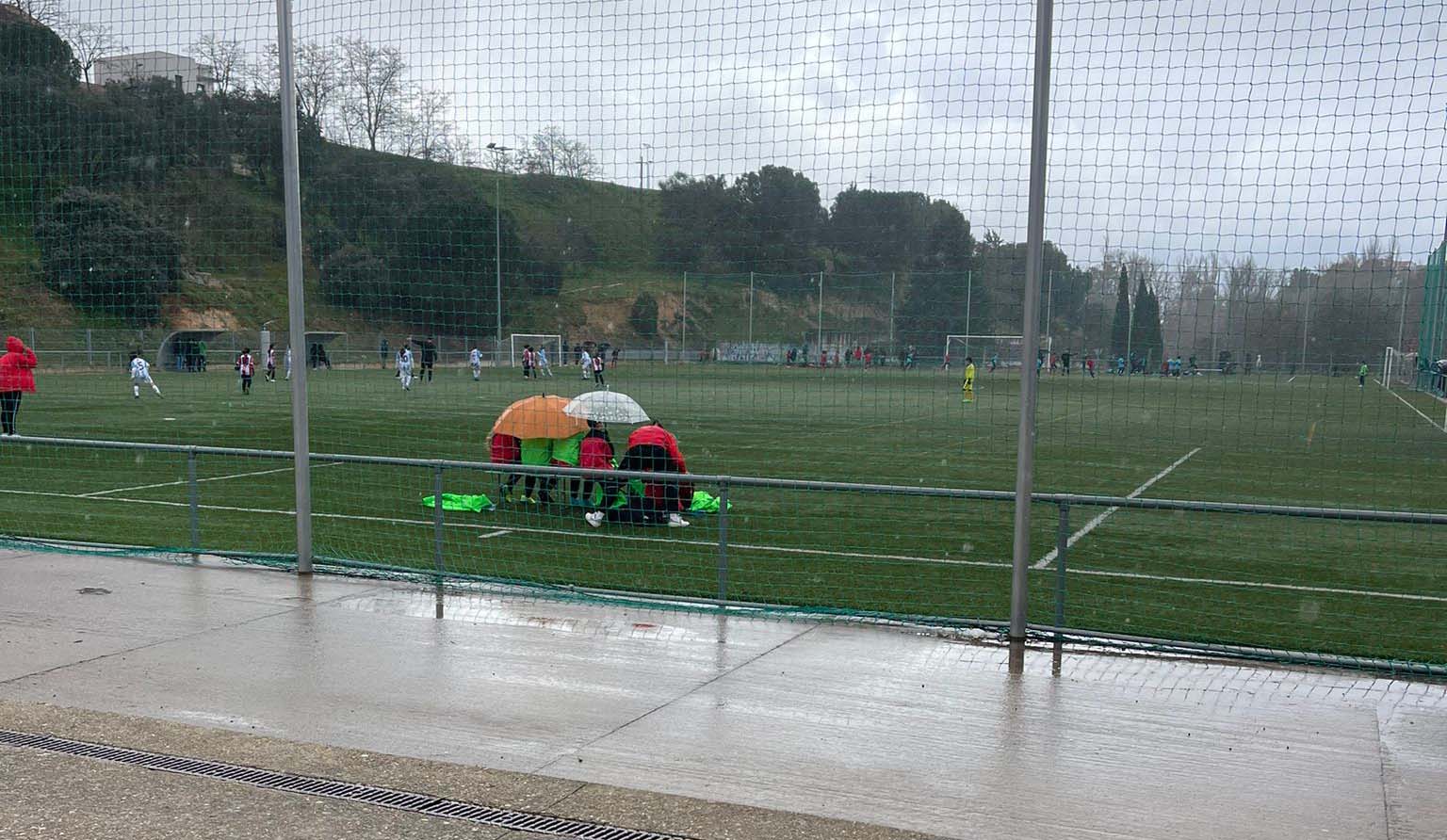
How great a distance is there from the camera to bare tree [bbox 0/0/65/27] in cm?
1095

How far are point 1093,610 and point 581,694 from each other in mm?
4411

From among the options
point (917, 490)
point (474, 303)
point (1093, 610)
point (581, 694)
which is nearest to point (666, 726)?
point (581, 694)

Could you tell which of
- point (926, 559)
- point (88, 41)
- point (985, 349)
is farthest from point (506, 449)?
point (88, 41)

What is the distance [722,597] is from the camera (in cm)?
793

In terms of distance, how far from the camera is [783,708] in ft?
19.0

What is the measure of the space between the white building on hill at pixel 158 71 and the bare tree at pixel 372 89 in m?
1.47

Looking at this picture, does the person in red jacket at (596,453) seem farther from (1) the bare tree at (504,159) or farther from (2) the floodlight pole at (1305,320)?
(2) the floodlight pole at (1305,320)

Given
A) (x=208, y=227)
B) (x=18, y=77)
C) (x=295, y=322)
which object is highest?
(x=18, y=77)

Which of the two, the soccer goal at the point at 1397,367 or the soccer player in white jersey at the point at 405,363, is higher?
the soccer goal at the point at 1397,367

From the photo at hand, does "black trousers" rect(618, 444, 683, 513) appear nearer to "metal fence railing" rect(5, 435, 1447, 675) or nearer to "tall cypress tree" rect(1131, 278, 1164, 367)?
"metal fence railing" rect(5, 435, 1447, 675)

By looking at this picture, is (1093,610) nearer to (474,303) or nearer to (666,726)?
(666,726)

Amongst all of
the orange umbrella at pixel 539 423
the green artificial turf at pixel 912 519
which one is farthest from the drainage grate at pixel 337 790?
the orange umbrella at pixel 539 423

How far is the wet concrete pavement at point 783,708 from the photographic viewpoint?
15.3ft

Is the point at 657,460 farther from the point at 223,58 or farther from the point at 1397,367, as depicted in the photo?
the point at 1397,367
